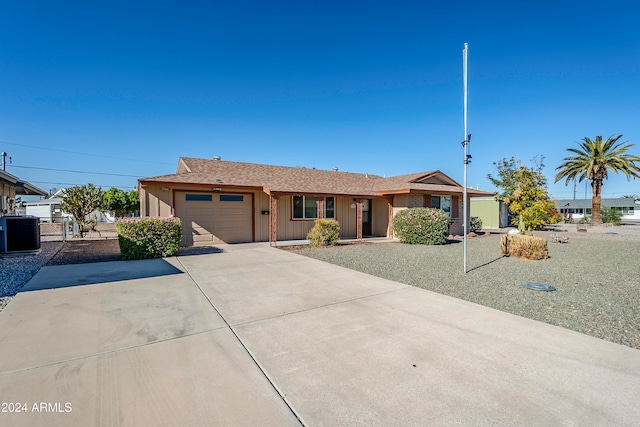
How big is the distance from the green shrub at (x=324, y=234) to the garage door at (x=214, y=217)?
10.3 ft

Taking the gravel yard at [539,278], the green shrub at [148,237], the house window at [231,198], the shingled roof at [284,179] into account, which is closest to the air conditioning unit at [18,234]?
the green shrub at [148,237]

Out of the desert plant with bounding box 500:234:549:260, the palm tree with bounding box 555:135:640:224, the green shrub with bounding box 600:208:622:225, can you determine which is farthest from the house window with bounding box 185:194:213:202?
the green shrub with bounding box 600:208:622:225

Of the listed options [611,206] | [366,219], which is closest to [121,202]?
[366,219]

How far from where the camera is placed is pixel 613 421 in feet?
7.05

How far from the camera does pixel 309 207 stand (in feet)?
46.9

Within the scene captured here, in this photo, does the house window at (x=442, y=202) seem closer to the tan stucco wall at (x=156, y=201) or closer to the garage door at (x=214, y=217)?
the garage door at (x=214, y=217)

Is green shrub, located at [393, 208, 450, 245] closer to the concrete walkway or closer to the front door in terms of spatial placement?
the front door

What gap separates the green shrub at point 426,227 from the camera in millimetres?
12812

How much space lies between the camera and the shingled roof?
1198 centimetres

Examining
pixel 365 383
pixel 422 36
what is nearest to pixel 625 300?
pixel 365 383

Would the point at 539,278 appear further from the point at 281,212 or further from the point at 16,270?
the point at 16,270

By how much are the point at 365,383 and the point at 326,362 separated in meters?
0.49

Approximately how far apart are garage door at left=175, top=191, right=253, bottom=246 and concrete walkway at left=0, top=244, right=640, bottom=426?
6.61 meters

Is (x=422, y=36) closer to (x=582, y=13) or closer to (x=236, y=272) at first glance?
(x=582, y=13)
